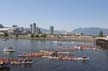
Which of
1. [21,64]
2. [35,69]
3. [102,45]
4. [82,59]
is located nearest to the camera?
[35,69]

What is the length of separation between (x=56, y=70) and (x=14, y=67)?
417 inches

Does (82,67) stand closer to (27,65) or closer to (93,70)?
(93,70)

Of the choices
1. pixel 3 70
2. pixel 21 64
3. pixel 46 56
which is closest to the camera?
pixel 3 70

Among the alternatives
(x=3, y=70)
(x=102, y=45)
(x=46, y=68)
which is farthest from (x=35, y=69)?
(x=102, y=45)

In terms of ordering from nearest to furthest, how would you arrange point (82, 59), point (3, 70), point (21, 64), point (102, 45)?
point (3, 70), point (21, 64), point (82, 59), point (102, 45)

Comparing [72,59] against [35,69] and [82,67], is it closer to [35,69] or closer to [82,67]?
[82,67]

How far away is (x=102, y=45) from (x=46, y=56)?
61.5 m

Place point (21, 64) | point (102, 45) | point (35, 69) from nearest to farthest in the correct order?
point (35, 69) → point (21, 64) → point (102, 45)

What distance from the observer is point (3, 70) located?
70000mm

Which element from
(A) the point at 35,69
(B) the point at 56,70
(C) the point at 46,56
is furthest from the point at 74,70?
(C) the point at 46,56

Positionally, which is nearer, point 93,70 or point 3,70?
point 3,70

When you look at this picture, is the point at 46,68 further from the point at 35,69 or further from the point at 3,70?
the point at 3,70

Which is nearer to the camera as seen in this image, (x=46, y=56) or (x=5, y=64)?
(x=5, y=64)

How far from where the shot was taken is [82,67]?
271 feet
